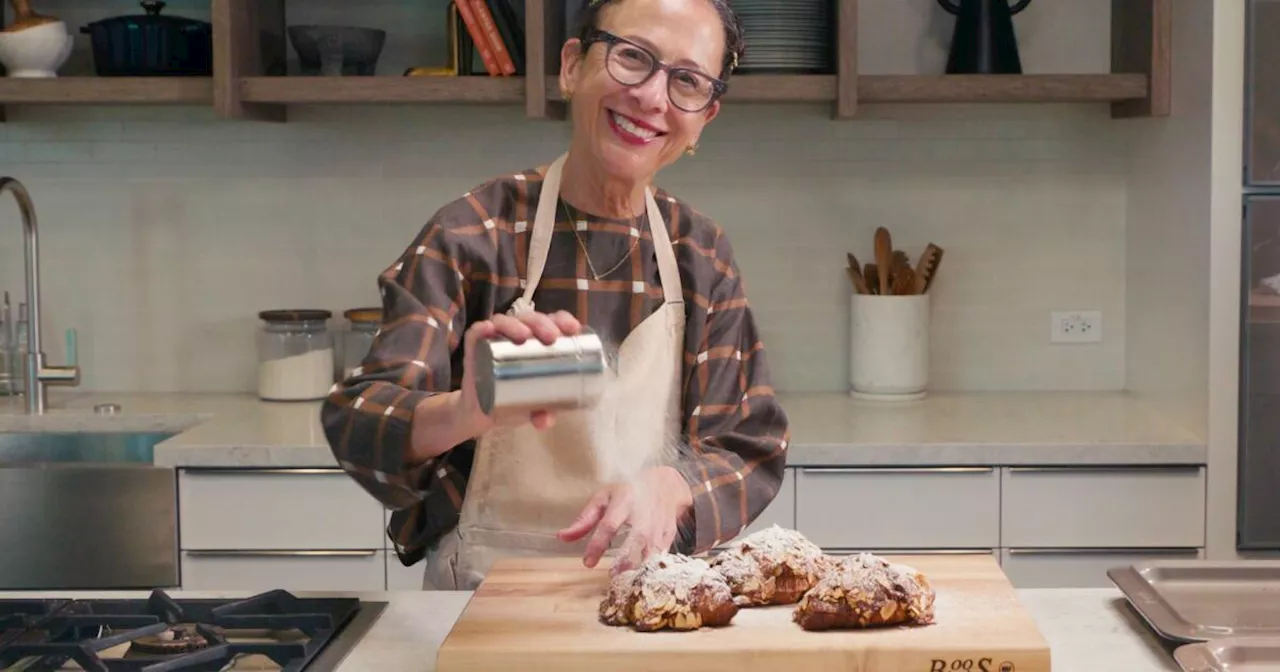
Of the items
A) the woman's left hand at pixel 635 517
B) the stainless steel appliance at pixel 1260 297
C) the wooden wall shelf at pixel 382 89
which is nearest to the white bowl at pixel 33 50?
the wooden wall shelf at pixel 382 89

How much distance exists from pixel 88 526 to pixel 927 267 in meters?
2.07

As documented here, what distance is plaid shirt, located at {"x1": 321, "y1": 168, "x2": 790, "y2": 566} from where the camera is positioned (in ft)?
5.95

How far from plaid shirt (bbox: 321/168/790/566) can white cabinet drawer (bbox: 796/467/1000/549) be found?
43.4 inches

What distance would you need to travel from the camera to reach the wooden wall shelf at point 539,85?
11.1ft

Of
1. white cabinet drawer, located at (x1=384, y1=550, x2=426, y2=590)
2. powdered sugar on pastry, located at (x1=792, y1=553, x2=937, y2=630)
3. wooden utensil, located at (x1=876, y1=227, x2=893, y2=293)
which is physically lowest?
white cabinet drawer, located at (x1=384, y1=550, x2=426, y2=590)

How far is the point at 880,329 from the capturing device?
367cm

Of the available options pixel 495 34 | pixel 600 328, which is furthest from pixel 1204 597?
pixel 495 34

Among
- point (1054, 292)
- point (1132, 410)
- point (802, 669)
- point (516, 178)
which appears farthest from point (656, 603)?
point (1054, 292)

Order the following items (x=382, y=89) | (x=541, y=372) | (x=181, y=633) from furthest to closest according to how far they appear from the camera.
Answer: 1. (x=382, y=89)
2. (x=181, y=633)
3. (x=541, y=372)

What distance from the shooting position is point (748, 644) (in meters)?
1.44

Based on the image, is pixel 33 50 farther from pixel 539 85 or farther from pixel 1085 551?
pixel 1085 551

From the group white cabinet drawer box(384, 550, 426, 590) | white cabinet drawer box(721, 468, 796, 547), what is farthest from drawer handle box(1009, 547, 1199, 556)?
white cabinet drawer box(384, 550, 426, 590)

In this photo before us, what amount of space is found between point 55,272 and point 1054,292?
8.58 feet

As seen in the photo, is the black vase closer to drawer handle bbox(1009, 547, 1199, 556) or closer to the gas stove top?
drawer handle bbox(1009, 547, 1199, 556)
